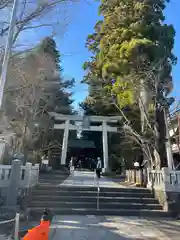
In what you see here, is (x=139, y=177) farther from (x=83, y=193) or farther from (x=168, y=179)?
(x=83, y=193)

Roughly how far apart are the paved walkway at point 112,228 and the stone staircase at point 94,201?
1.63 ft

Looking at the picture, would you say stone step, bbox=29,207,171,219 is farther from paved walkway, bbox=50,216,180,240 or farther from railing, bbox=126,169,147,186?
railing, bbox=126,169,147,186

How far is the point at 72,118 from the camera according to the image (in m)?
22.0

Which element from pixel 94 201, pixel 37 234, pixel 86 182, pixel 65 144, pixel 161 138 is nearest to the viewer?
pixel 37 234

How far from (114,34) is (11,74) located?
24.0ft

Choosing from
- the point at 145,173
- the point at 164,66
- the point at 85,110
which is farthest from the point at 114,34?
the point at 85,110

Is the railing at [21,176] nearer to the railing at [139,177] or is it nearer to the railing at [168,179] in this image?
the railing at [168,179]

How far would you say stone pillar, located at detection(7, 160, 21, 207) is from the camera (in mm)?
7500

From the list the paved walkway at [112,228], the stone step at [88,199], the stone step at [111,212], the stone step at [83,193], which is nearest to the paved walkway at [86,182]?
the stone step at [83,193]

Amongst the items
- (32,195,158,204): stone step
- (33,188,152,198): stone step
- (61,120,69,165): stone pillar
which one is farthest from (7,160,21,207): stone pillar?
(61,120,69,165): stone pillar

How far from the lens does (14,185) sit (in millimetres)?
7668

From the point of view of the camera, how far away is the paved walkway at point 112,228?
5.39m

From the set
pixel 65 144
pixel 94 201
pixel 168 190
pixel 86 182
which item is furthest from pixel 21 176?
pixel 65 144

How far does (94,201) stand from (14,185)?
2.96 meters
